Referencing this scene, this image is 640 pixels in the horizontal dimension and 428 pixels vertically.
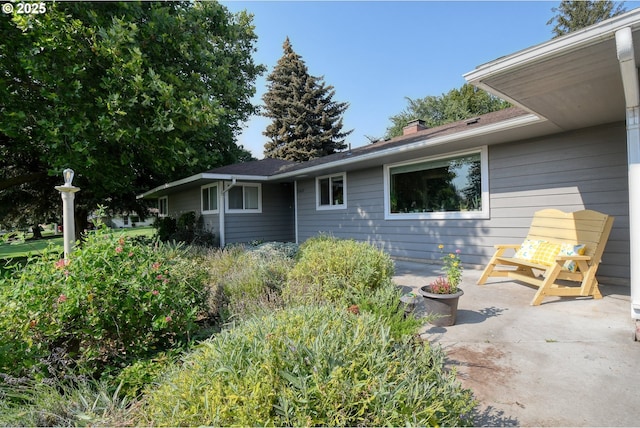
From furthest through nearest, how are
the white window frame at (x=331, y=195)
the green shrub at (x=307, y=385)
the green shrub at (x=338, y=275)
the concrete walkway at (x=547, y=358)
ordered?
1. the white window frame at (x=331, y=195)
2. the green shrub at (x=338, y=275)
3. the concrete walkway at (x=547, y=358)
4. the green shrub at (x=307, y=385)

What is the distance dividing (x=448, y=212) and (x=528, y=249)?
2.03 metres

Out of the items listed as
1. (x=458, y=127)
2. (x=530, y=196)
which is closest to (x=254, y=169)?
(x=458, y=127)

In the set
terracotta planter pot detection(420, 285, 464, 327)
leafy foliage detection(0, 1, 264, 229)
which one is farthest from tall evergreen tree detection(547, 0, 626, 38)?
terracotta planter pot detection(420, 285, 464, 327)

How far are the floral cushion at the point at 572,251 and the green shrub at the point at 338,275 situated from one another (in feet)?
7.84

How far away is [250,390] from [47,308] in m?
1.75

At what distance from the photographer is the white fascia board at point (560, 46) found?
86.6 inches

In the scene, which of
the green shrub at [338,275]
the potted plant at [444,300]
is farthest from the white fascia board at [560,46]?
the green shrub at [338,275]

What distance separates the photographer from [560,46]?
246 centimetres

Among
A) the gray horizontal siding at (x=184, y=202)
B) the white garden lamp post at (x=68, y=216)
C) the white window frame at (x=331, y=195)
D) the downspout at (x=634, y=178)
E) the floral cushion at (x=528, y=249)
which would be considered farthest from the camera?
the gray horizontal siding at (x=184, y=202)

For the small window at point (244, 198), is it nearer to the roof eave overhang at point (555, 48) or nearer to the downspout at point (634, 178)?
the roof eave overhang at point (555, 48)

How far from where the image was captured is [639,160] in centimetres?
273

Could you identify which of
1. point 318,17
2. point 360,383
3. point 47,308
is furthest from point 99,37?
point 360,383

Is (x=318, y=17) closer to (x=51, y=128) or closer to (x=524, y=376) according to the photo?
(x=51, y=128)

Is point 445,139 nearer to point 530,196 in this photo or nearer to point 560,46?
point 530,196
